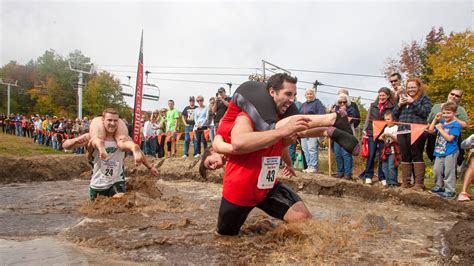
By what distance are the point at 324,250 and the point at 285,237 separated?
50 centimetres

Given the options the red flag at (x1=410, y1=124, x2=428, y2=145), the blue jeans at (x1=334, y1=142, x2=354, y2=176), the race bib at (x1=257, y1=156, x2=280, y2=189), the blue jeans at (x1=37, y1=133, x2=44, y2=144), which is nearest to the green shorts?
the race bib at (x1=257, y1=156, x2=280, y2=189)

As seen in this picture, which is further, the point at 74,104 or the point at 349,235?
the point at 74,104

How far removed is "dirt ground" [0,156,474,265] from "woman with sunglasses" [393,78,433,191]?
560 millimetres

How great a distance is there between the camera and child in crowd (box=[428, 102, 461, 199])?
19.9 ft

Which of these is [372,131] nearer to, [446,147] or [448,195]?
[446,147]

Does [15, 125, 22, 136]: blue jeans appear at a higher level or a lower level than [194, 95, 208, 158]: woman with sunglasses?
lower

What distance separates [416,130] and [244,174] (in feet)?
13.8

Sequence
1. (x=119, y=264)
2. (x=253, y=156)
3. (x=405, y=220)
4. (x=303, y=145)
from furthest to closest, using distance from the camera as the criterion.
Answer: (x=303, y=145) → (x=405, y=220) → (x=253, y=156) → (x=119, y=264)

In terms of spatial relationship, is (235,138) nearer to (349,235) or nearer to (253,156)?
(253,156)

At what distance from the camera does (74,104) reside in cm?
6444

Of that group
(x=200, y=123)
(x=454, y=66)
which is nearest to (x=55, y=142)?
(x=200, y=123)

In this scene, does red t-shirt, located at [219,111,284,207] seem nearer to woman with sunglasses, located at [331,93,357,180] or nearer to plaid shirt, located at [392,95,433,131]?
plaid shirt, located at [392,95,433,131]

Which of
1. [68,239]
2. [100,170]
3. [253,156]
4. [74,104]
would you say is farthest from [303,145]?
[74,104]

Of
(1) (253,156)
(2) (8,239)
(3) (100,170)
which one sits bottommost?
(2) (8,239)
